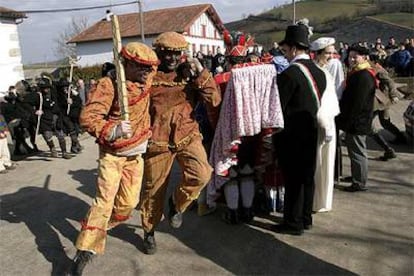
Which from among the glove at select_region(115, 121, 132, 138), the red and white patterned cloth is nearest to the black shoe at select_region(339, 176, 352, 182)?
the red and white patterned cloth

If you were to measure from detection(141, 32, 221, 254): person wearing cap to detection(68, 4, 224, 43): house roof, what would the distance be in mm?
37435

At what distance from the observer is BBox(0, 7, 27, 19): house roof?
62.8 ft

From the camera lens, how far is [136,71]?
3.62 metres

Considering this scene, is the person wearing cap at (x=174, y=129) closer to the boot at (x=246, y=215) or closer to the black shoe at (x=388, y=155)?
the boot at (x=246, y=215)

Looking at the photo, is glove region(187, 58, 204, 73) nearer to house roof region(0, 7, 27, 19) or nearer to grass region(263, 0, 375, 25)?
house roof region(0, 7, 27, 19)

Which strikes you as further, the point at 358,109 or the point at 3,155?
the point at 3,155

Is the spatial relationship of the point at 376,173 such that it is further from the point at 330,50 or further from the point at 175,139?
the point at 175,139

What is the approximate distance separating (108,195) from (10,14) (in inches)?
717

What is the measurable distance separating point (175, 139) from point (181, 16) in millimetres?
41310

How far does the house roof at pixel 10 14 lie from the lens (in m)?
19.1

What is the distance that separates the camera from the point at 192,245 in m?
4.21

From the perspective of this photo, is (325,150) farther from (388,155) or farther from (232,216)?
(388,155)

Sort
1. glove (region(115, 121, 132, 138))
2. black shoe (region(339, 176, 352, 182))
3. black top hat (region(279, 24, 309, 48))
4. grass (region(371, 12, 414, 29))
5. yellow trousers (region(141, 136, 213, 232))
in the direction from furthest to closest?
grass (region(371, 12, 414, 29))
black shoe (region(339, 176, 352, 182))
black top hat (region(279, 24, 309, 48))
yellow trousers (region(141, 136, 213, 232))
glove (region(115, 121, 132, 138))

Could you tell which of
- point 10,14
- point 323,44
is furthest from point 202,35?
point 323,44
